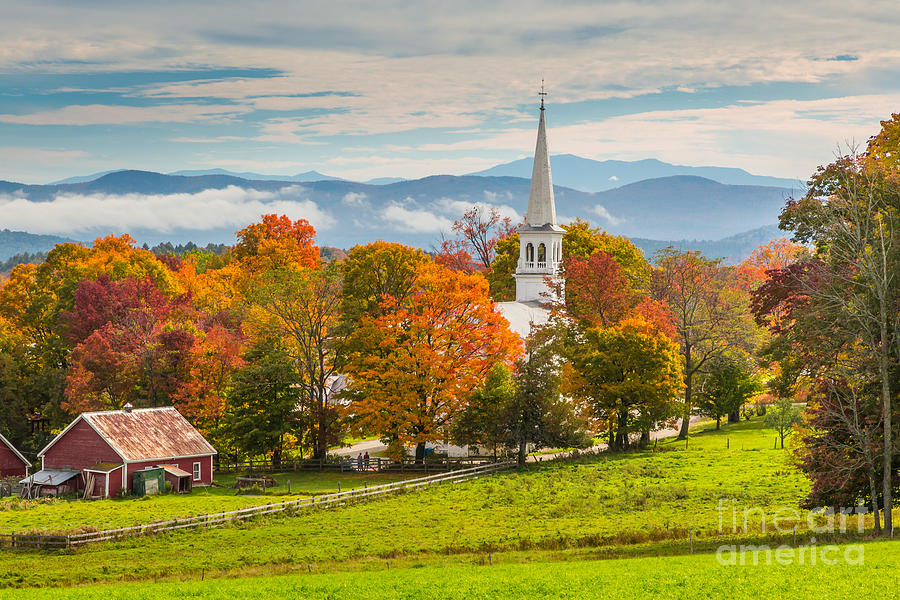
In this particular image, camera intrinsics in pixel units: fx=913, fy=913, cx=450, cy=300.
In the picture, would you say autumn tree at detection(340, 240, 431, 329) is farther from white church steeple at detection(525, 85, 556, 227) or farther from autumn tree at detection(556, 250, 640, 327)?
white church steeple at detection(525, 85, 556, 227)

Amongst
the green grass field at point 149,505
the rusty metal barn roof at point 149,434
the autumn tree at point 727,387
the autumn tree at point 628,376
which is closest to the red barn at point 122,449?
the rusty metal barn roof at point 149,434

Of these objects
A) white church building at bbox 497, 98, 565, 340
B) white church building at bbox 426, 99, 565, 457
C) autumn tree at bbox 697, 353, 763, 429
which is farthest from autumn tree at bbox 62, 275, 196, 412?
autumn tree at bbox 697, 353, 763, 429

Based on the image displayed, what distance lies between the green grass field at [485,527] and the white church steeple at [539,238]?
2940cm

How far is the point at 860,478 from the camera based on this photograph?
2830 centimetres

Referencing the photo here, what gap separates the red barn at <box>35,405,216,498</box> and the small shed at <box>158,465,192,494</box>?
44 cm

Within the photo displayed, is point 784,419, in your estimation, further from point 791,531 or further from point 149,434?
point 149,434

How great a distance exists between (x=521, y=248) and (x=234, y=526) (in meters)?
44.9

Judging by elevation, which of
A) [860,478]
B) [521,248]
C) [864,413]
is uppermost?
[521,248]

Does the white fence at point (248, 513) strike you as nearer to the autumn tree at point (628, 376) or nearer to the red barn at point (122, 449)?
the autumn tree at point (628, 376)

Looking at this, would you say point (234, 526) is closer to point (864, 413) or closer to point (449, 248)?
point (864, 413)

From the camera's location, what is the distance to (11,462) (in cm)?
5156

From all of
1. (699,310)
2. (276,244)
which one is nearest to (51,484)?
(699,310)

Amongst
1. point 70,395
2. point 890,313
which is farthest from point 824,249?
point 70,395

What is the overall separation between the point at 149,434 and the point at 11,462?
10250mm
